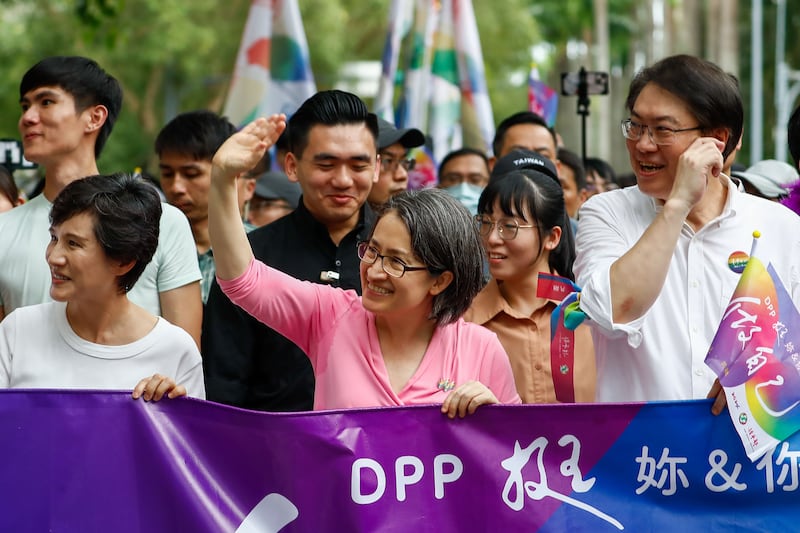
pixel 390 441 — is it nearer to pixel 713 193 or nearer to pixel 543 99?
pixel 713 193

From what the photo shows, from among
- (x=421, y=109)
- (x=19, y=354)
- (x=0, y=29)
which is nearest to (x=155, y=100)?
(x=0, y=29)

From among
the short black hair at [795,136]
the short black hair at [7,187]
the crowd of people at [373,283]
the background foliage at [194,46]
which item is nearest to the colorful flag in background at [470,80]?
the short black hair at [7,187]

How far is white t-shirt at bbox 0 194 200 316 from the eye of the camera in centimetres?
452

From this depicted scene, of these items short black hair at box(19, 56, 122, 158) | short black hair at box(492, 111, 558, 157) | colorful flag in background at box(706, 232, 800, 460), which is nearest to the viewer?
colorful flag in background at box(706, 232, 800, 460)

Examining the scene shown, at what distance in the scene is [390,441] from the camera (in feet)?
11.9

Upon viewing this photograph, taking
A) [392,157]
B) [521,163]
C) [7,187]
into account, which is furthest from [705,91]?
[7,187]

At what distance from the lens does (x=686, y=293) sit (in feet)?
12.7

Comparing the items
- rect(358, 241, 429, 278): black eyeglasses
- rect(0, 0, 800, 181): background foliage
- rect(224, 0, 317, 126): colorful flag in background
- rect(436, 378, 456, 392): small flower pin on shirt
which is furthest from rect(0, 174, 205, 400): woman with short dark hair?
rect(0, 0, 800, 181): background foliage

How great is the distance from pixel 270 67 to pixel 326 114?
4.17m

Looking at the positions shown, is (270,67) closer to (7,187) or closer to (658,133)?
(7,187)

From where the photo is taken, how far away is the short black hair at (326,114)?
15.9 feet

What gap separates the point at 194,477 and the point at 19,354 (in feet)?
2.38

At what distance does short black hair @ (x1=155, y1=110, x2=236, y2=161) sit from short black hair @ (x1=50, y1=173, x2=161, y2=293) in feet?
6.25

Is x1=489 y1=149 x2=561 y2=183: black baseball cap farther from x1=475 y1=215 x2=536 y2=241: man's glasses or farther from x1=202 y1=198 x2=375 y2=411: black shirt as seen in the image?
x1=202 y1=198 x2=375 y2=411: black shirt
